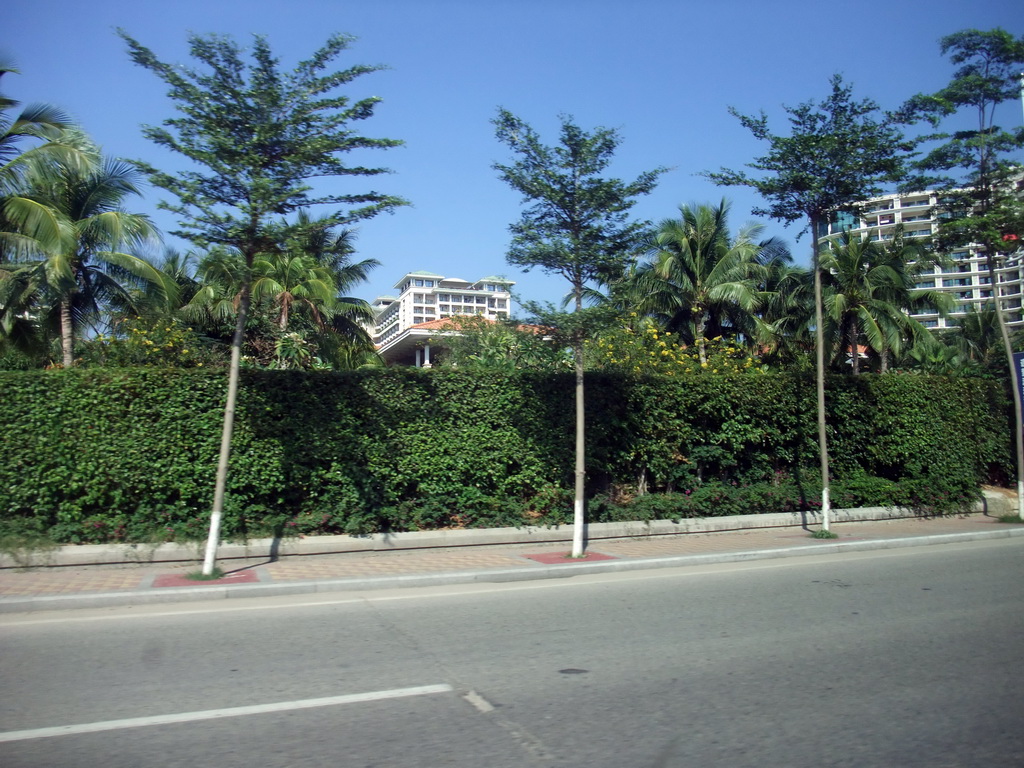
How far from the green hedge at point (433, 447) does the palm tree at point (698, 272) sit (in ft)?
45.3

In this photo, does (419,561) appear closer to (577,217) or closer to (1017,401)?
(577,217)

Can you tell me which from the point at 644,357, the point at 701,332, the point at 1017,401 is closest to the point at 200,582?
the point at 644,357

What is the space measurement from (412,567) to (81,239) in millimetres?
11383

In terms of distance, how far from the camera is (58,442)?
36.5 ft

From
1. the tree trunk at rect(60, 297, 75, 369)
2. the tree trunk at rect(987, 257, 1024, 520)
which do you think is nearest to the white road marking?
the tree trunk at rect(60, 297, 75, 369)

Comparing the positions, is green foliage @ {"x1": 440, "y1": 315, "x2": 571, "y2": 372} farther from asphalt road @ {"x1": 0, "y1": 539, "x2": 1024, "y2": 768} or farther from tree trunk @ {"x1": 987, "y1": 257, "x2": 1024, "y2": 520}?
tree trunk @ {"x1": 987, "y1": 257, "x2": 1024, "y2": 520}

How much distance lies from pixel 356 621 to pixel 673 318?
26953mm

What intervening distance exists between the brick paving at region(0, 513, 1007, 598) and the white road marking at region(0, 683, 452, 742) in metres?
4.51

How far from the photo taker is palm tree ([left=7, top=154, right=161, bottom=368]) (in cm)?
1530

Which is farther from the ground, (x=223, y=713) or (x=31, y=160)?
(x=31, y=160)

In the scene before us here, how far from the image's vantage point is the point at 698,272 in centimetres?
3191

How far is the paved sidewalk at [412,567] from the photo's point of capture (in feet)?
30.6

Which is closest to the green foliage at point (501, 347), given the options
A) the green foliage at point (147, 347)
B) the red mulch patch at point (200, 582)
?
the red mulch patch at point (200, 582)

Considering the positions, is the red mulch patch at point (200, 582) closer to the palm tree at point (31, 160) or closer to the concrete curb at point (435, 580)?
the concrete curb at point (435, 580)
